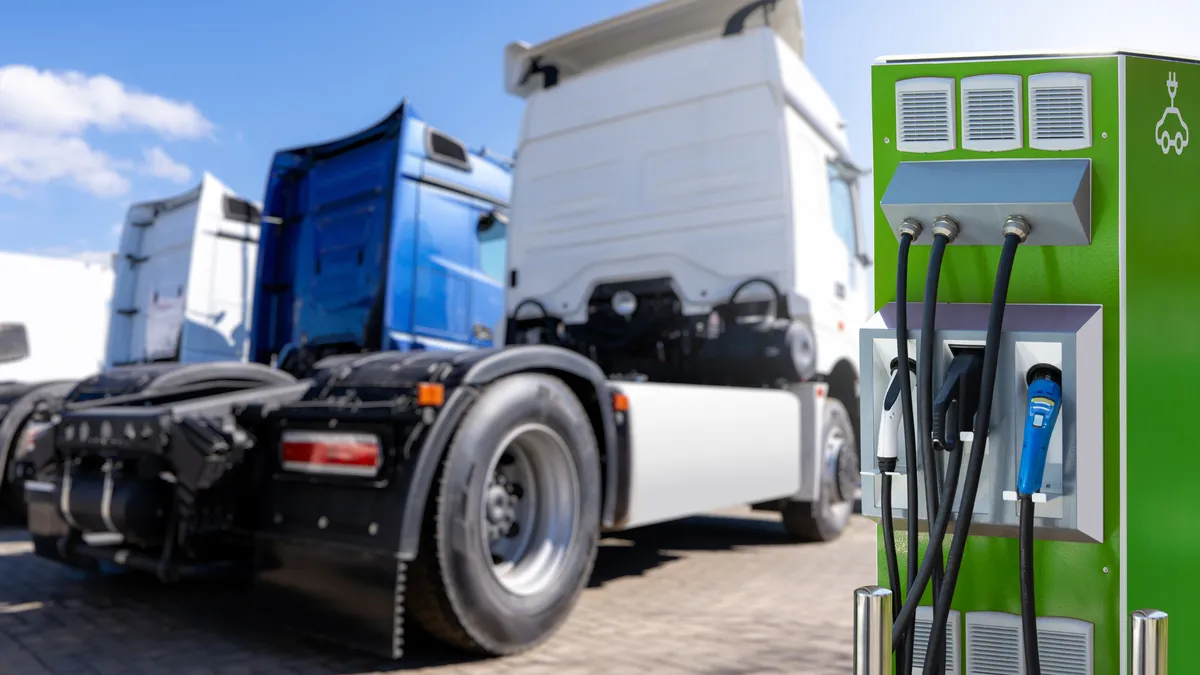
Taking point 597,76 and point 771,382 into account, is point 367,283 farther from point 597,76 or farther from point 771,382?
point 771,382

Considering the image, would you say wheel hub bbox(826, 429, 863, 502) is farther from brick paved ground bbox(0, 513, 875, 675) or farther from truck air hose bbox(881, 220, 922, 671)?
truck air hose bbox(881, 220, 922, 671)

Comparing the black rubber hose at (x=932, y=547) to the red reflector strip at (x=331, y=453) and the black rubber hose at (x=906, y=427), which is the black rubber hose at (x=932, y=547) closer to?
the black rubber hose at (x=906, y=427)

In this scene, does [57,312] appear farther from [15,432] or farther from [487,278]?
[487,278]

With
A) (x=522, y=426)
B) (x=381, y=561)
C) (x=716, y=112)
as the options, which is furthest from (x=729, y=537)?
(x=381, y=561)

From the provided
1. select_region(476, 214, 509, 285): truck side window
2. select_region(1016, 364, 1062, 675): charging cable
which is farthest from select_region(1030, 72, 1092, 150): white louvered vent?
select_region(476, 214, 509, 285): truck side window

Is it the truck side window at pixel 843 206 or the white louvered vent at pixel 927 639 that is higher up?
the truck side window at pixel 843 206

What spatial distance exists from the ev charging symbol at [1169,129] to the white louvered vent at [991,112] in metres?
0.22

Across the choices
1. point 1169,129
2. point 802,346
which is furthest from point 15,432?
point 1169,129

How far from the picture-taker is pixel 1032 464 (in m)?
1.36

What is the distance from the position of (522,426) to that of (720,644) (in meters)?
1.10

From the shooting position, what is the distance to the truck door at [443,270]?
6.11 m

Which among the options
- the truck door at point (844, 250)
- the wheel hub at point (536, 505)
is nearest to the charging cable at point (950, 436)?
the wheel hub at point (536, 505)

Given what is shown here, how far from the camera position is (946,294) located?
155cm

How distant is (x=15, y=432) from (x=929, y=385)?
5541mm
